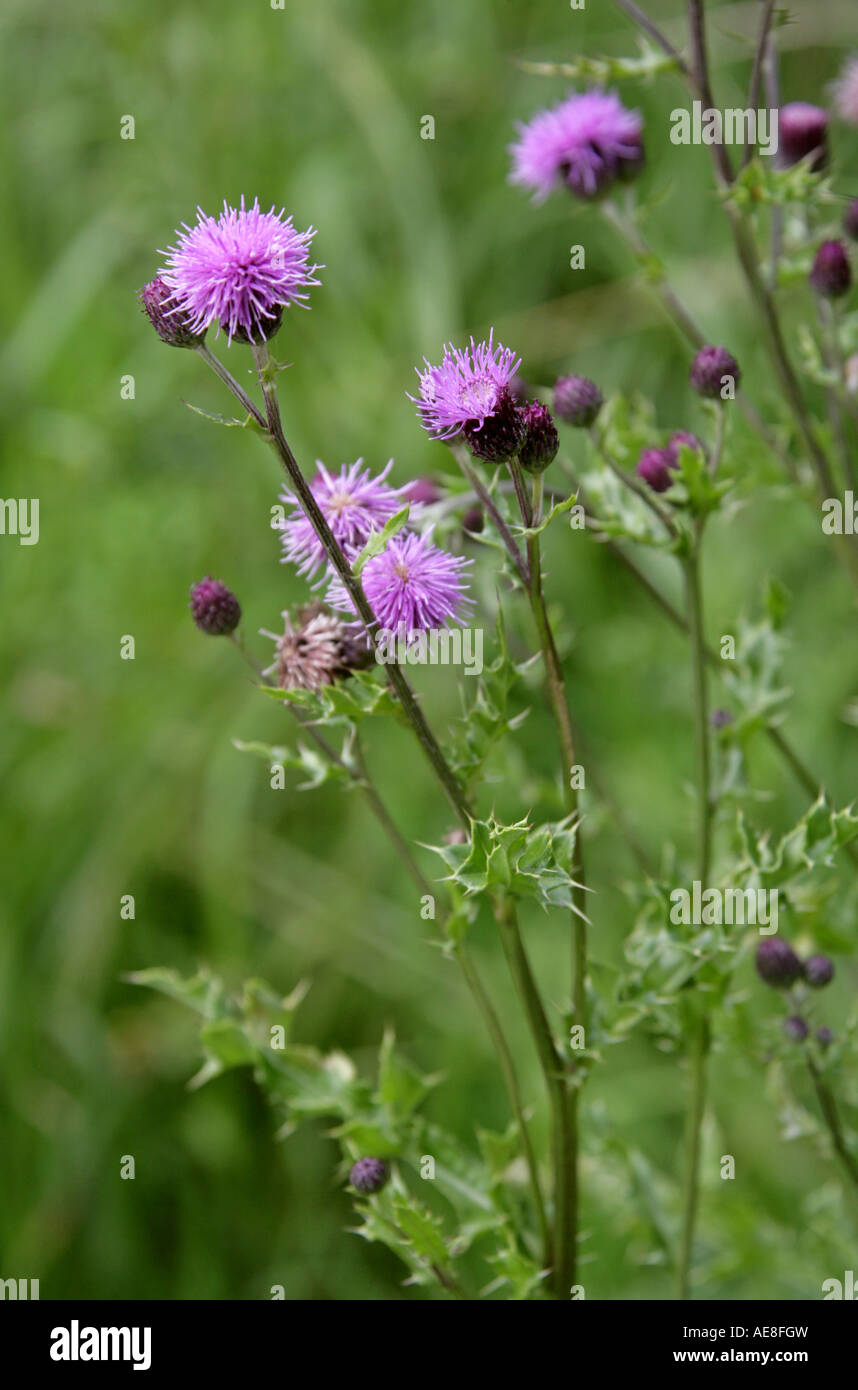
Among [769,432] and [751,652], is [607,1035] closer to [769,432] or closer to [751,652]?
[751,652]

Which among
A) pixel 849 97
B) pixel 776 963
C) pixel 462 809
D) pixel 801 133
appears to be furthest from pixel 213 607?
pixel 849 97

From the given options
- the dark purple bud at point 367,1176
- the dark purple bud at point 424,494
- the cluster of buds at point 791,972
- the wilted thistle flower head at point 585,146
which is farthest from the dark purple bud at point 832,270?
the dark purple bud at point 367,1176

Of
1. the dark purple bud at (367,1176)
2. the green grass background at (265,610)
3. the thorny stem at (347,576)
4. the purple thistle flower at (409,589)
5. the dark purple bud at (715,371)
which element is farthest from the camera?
the green grass background at (265,610)

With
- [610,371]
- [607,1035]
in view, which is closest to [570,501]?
[607,1035]

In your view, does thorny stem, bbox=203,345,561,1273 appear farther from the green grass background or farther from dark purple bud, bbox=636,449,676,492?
the green grass background

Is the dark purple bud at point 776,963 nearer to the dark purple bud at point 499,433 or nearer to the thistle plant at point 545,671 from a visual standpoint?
the thistle plant at point 545,671

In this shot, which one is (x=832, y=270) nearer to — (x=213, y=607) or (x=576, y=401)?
(x=576, y=401)
